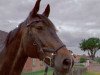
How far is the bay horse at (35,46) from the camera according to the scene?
4.73 meters

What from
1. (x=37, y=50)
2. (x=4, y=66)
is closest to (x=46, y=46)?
(x=37, y=50)

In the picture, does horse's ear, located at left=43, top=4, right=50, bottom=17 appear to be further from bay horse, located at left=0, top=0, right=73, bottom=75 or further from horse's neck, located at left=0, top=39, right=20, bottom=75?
horse's neck, located at left=0, top=39, right=20, bottom=75

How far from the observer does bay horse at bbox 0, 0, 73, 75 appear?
473cm

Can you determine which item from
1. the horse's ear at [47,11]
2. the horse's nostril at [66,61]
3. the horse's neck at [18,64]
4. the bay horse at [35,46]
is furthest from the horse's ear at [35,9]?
the horse's nostril at [66,61]

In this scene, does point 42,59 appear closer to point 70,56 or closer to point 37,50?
point 37,50

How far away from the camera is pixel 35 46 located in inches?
204

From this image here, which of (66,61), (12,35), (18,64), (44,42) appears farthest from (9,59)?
(66,61)

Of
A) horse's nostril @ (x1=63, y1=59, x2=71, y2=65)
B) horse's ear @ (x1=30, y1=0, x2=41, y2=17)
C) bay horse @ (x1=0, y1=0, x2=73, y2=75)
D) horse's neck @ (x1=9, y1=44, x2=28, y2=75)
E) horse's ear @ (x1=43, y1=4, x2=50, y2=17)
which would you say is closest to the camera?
horse's nostril @ (x1=63, y1=59, x2=71, y2=65)

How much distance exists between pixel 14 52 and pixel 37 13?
737 millimetres

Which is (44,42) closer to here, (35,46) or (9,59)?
(35,46)

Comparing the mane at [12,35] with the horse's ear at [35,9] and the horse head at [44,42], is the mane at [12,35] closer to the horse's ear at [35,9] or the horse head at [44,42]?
the horse head at [44,42]

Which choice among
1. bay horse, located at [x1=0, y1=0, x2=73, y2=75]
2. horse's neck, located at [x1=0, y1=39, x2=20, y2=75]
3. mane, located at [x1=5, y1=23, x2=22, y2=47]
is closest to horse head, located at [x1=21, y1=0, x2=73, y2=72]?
bay horse, located at [x1=0, y1=0, x2=73, y2=75]

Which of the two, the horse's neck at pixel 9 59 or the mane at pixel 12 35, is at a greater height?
the mane at pixel 12 35

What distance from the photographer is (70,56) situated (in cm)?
463
